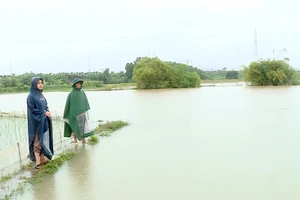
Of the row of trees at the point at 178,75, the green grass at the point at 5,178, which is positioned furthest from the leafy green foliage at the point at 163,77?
the green grass at the point at 5,178

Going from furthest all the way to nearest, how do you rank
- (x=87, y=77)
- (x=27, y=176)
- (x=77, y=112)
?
(x=87, y=77)
(x=77, y=112)
(x=27, y=176)

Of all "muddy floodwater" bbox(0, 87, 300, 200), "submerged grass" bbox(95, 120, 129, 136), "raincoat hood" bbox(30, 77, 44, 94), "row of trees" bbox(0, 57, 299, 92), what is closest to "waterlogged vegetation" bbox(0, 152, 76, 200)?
"muddy floodwater" bbox(0, 87, 300, 200)

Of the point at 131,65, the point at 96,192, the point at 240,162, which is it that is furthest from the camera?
the point at 131,65

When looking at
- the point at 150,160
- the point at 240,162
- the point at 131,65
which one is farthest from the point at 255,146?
the point at 131,65

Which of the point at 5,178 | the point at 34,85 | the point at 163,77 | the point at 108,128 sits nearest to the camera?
the point at 5,178

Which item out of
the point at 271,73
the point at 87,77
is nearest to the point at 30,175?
the point at 271,73

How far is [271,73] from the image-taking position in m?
26.9

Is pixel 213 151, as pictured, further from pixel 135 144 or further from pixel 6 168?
pixel 6 168

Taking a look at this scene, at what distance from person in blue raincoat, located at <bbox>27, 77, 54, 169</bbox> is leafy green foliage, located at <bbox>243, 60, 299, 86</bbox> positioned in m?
24.6

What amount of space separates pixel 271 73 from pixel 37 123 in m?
24.9

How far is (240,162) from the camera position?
476 cm

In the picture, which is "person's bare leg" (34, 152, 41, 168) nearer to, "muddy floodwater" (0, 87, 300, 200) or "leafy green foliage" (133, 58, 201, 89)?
"muddy floodwater" (0, 87, 300, 200)

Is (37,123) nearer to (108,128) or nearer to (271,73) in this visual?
(108,128)

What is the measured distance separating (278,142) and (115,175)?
3.11m
